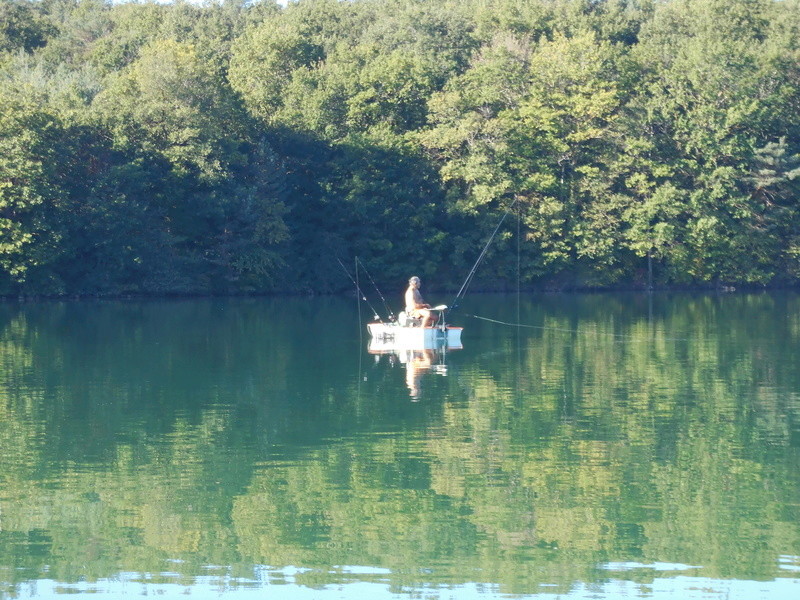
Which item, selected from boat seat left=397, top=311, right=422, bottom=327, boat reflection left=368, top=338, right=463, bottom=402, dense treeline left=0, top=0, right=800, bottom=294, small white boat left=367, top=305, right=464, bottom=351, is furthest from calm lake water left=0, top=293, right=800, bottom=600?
dense treeline left=0, top=0, right=800, bottom=294

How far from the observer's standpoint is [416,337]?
2759cm

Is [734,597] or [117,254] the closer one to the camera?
[734,597]

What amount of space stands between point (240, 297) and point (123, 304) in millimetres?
6124

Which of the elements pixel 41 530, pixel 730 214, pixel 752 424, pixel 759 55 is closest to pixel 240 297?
pixel 730 214

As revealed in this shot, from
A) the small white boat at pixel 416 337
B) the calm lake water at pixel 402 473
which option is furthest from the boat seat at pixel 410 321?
the calm lake water at pixel 402 473

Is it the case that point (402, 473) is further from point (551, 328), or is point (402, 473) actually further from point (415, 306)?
point (551, 328)

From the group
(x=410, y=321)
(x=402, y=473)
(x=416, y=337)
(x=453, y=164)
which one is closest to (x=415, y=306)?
(x=410, y=321)

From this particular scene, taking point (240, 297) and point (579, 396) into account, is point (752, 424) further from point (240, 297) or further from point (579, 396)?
point (240, 297)

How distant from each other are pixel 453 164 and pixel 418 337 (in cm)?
2572

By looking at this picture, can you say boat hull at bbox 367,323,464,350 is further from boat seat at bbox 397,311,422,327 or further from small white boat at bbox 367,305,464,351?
boat seat at bbox 397,311,422,327

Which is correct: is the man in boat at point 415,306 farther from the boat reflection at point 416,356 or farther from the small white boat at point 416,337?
the boat reflection at point 416,356

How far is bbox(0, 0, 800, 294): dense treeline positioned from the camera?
157ft

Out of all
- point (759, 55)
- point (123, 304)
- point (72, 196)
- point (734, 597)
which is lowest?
point (734, 597)

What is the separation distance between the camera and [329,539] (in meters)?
10.7
